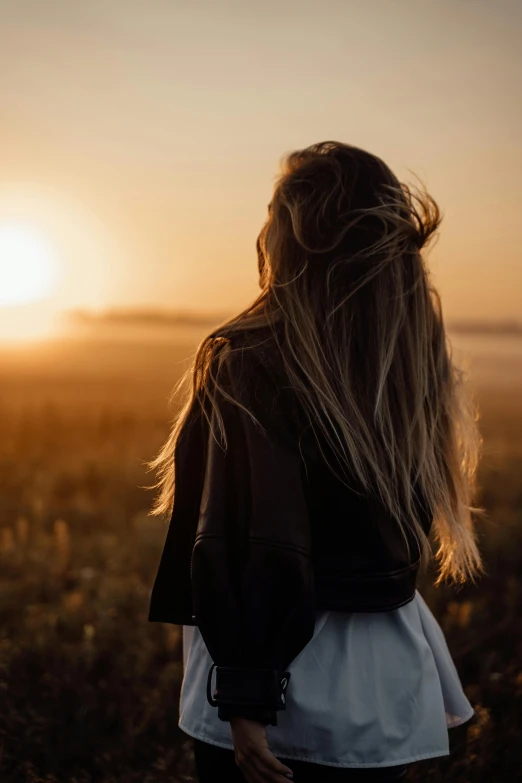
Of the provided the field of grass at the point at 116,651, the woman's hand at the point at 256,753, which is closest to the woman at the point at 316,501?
the woman's hand at the point at 256,753

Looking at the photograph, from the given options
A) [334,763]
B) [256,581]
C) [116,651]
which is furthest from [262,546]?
[116,651]

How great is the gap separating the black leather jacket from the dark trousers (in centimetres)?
21

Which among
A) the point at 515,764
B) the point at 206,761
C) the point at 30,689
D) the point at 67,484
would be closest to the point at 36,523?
the point at 67,484

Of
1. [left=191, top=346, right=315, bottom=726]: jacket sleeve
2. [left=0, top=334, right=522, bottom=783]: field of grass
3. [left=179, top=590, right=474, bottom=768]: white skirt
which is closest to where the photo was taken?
[left=191, top=346, right=315, bottom=726]: jacket sleeve

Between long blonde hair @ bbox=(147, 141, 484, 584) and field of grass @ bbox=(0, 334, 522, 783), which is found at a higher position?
long blonde hair @ bbox=(147, 141, 484, 584)

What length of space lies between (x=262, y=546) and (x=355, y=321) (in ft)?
2.01

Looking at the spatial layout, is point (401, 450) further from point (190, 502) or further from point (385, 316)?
point (190, 502)

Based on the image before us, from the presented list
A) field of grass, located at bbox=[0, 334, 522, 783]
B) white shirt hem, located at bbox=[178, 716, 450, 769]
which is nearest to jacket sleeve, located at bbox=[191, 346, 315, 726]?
white shirt hem, located at bbox=[178, 716, 450, 769]

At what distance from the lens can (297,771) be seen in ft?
5.76

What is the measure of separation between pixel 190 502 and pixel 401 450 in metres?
0.53

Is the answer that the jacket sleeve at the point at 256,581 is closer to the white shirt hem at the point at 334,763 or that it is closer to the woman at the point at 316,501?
the woman at the point at 316,501

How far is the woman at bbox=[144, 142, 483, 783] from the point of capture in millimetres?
1633

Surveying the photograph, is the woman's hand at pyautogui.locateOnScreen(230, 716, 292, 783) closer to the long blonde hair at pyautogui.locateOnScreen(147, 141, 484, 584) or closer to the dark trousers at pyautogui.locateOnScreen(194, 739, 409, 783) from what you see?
the dark trousers at pyautogui.locateOnScreen(194, 739, 409, 783)

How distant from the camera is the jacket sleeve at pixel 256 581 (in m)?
1.61
